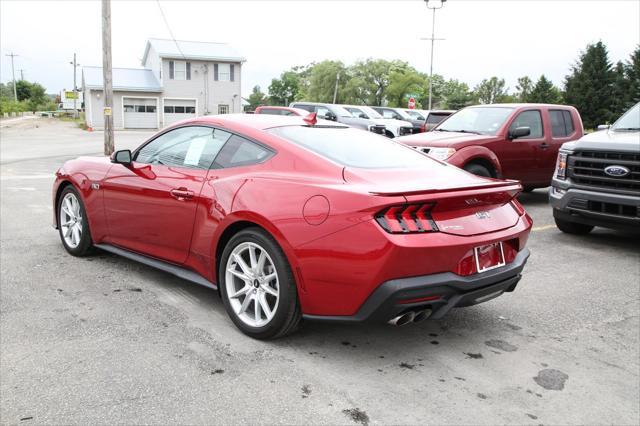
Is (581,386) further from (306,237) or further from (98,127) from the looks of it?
(98,127)

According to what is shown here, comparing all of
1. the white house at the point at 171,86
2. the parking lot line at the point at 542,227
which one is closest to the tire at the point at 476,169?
the parking lot line at the point at 542,227

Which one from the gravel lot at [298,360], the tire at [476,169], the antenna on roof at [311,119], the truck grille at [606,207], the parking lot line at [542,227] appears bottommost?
the gravel lot at [298,360]

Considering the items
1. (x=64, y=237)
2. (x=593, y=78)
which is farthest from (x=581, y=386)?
(x=593, y=78)

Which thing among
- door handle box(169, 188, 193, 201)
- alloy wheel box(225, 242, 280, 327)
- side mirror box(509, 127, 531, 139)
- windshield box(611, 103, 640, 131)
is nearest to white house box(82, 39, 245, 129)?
side mirror box(509, 127, 531, 139)

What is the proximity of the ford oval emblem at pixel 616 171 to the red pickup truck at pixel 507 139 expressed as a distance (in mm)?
2219

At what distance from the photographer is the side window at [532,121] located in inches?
390

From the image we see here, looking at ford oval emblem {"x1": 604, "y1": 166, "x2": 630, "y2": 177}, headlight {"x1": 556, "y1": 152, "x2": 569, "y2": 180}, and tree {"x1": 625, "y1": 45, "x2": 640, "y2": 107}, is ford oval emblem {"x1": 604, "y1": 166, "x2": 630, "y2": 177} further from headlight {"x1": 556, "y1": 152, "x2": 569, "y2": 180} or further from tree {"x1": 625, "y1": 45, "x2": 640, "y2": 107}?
tree {"x1": 625, "y1": 45, "x2": 640, "y2": 107}

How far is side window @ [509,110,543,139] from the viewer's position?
9.90m

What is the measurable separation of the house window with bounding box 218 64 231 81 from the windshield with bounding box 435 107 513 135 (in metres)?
40.7

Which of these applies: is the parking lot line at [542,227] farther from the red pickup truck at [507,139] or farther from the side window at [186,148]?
the side window at [186,148]

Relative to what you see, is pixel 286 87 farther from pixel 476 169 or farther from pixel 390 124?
pixel 476 169

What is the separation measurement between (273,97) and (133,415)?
13103 centimetres

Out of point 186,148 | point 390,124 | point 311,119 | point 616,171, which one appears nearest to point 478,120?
point 616,171

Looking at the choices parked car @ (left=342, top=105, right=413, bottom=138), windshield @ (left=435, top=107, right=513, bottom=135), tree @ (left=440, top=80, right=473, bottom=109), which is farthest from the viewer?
tree @ (left=440, top=80, right=473, bottom=109)
